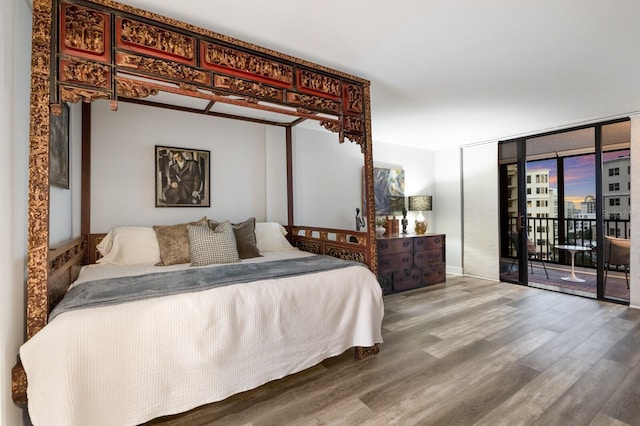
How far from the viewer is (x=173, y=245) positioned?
265 cm

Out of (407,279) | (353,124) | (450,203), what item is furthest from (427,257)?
(353,124)

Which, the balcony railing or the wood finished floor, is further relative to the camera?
the balcony railing

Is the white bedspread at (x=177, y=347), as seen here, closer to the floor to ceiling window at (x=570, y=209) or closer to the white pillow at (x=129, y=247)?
the white pillow at (x=129, y=247)

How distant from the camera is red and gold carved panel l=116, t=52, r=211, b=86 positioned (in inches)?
68.7

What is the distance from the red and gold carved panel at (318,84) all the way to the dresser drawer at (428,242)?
9.20 ft

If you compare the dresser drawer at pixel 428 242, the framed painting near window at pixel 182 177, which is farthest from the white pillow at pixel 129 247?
the dresser drawer at pixel 428 242

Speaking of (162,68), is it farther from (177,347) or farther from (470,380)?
(470,380)

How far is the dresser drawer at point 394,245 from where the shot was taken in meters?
4.17

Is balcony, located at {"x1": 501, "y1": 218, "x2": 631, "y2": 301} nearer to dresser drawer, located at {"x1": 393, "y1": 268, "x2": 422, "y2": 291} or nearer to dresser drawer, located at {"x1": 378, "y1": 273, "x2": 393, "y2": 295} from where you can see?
dresser drawer, located at {"x1": 393, "y1": 268, "x2": 422, "y2": 291}

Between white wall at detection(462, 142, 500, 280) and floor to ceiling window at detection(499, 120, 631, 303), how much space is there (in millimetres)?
201

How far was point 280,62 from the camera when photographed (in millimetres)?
2238

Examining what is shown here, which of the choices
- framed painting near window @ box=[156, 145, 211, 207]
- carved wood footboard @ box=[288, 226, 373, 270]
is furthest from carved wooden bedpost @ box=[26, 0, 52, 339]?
carved wood footboard @ box=[288, 226, 373, 270]

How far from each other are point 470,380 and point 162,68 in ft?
9.59

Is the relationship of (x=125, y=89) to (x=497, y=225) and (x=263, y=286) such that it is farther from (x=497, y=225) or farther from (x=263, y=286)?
(x=497, y=225)
